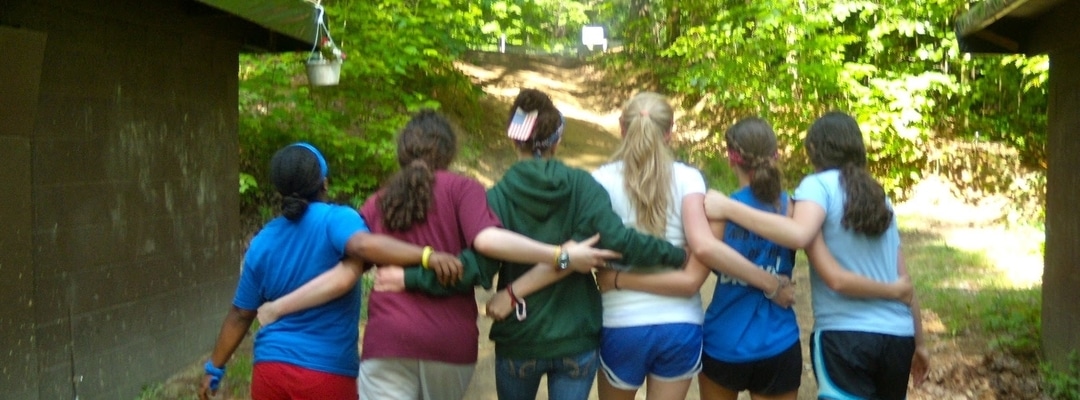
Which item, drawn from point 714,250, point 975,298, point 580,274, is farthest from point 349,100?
point 714,250

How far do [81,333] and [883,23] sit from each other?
1321cm

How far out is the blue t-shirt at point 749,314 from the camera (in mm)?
4055

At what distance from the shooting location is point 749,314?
13.4ft

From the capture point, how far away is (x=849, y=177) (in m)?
4.07

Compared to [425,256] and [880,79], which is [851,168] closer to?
[425,256]

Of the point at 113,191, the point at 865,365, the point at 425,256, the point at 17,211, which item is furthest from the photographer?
the point at 113,191

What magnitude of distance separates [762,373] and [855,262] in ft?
1.94

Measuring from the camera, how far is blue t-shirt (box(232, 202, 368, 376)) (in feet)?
12.2

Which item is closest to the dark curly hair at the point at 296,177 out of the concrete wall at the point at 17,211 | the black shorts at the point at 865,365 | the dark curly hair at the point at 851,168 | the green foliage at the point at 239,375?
the dark curly hair at the point at 851,168

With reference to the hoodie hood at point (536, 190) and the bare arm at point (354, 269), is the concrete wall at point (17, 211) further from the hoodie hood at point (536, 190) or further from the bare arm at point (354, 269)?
the hoodie hood at point (536, 190)

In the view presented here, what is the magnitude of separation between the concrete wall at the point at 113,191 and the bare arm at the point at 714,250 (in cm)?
367

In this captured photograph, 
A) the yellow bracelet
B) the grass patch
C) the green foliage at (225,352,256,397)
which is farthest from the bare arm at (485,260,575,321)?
the grass patch

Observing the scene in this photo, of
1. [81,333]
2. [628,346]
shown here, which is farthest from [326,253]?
[81,333]

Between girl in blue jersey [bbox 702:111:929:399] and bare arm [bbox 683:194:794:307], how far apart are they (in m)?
0.07
